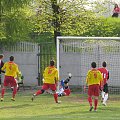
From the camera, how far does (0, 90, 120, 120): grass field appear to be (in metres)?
16.0

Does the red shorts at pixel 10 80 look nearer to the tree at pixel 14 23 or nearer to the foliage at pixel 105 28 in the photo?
the tree at pixel 14 23

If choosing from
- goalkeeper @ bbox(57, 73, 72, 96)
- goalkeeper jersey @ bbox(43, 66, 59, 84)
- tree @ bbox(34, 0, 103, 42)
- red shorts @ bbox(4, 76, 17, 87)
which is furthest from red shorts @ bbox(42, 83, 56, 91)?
tree @ bbox(34, 0, 103, 42)

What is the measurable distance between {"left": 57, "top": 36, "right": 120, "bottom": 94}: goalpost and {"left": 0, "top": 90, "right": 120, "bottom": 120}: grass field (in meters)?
3.90

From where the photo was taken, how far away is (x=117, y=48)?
89.4ft

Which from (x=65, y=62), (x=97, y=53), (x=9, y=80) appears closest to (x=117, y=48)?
(x=97, y=53)

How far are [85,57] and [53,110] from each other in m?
10.1

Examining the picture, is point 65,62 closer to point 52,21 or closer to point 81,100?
point 52,21

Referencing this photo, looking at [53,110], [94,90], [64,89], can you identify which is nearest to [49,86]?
[53,110]

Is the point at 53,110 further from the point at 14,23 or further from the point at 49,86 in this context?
the point at 14,23

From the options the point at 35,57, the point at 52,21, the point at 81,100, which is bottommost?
the point at 81,100

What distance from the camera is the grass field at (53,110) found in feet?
52.5

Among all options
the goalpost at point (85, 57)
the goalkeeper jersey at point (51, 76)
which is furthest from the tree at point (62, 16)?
the goalkeeper jersey at point (51, 76)

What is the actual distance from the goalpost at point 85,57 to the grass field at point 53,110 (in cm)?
390

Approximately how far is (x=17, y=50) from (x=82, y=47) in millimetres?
4466
